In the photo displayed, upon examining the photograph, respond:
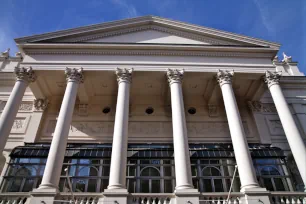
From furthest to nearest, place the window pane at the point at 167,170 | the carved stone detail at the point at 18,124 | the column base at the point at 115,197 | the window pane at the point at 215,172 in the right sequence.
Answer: the carved stone detail at the point at 18,124, the window pane at the point at 215,172, the window pane at the point at 167,170, the column base at the point at 115,197

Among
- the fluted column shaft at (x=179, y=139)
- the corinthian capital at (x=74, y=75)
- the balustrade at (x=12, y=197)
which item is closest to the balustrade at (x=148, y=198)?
the fluted column shaft at (x=179, y=139)

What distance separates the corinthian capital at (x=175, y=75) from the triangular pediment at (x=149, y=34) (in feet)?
11.0

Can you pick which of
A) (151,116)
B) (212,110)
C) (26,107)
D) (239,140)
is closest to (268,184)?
(239,140)

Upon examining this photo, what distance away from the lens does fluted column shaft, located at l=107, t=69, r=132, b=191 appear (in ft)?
49.2

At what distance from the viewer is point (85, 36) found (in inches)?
877

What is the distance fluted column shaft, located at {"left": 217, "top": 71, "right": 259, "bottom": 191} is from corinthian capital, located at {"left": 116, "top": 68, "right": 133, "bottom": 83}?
23.6 ft

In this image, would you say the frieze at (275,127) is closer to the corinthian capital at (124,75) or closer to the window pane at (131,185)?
the window pane at (131,185)

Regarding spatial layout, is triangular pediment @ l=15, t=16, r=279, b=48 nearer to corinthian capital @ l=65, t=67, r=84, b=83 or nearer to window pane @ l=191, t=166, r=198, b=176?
corinthian capital @ l=65, t=67, r=84, b=83

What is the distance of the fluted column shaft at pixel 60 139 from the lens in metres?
14.9

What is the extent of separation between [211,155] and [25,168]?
14.3 metres

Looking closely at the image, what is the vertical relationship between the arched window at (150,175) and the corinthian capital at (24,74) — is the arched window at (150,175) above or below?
below

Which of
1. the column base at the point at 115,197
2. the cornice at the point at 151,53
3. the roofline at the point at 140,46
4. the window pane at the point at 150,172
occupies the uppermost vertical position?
the roofline at the point at 140,46

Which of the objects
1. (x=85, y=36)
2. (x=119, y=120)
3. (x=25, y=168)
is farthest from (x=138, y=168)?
(x=85, y=36)

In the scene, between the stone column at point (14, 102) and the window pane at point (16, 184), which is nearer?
the stone column at point (14, 102)
